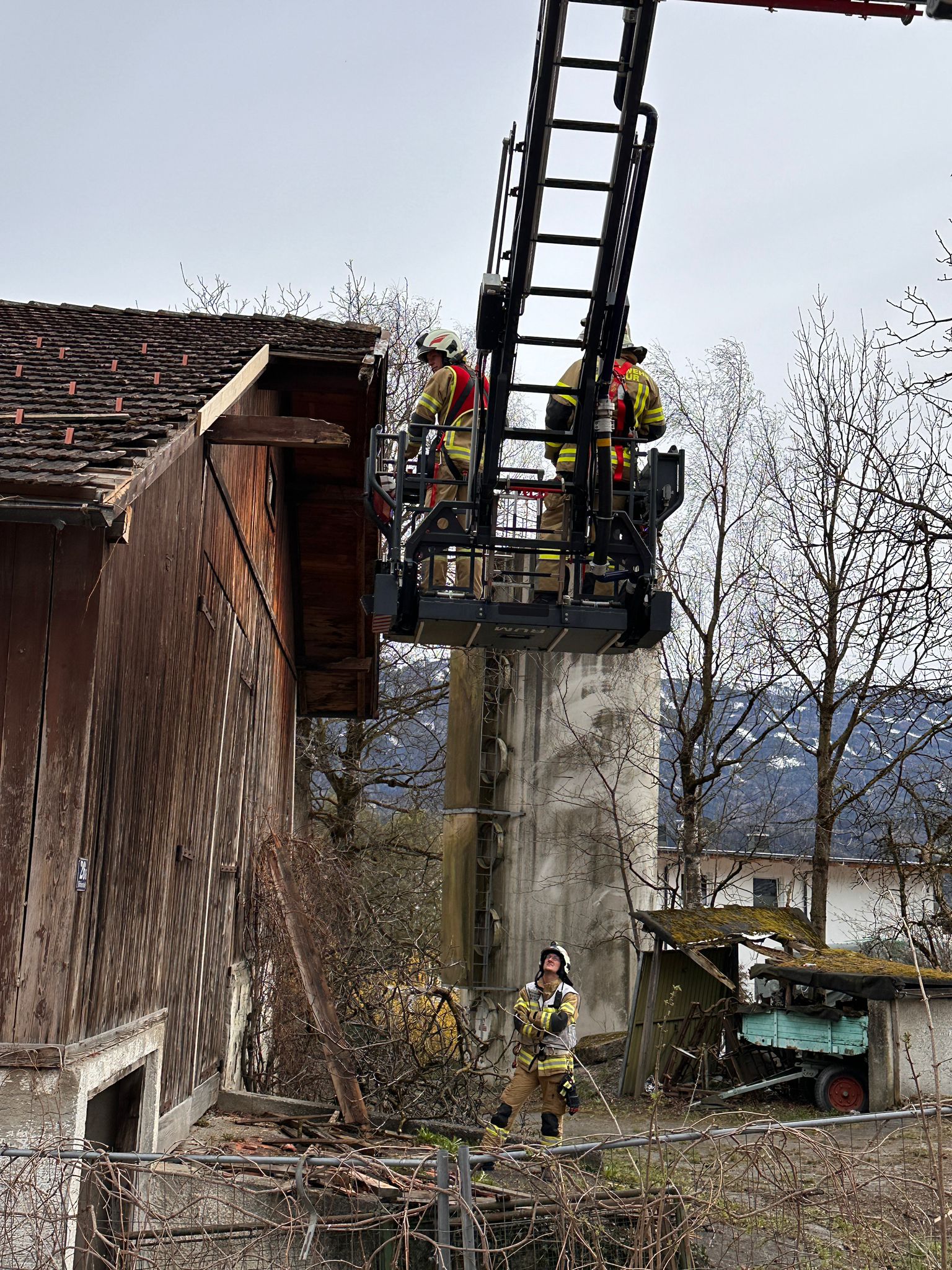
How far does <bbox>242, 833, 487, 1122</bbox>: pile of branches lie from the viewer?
11.3 metres

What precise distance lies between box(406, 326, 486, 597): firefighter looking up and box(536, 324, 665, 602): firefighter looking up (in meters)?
0.58

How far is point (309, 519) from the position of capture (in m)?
15.0

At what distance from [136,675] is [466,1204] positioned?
380 cm

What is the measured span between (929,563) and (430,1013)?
608 cm

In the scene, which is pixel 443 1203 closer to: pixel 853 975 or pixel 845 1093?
pixel 853 975

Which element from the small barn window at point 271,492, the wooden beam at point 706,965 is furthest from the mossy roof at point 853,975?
the small barn window at point 271,492

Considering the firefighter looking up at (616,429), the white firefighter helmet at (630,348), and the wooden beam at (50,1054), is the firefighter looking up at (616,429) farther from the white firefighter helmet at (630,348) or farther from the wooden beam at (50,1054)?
the wooden beam at (50,1054)

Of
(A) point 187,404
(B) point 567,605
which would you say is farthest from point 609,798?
(A) point 187,404

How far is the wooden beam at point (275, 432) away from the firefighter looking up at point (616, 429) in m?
1.79

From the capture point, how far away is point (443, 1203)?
4570 millimetres

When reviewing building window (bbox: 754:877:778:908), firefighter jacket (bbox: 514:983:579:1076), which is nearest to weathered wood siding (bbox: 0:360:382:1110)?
firefighter jacket (bbox: 514:983:579:1076)

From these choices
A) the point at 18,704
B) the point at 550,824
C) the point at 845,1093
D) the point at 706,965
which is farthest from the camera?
the point at 550,824

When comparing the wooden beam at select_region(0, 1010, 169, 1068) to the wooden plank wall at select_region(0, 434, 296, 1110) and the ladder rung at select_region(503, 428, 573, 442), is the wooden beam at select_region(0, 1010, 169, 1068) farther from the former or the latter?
the ladder rung at select_region(503, 428, 573, 442)

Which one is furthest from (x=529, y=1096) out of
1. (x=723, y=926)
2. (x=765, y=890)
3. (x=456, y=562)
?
(x=765, y=890)
